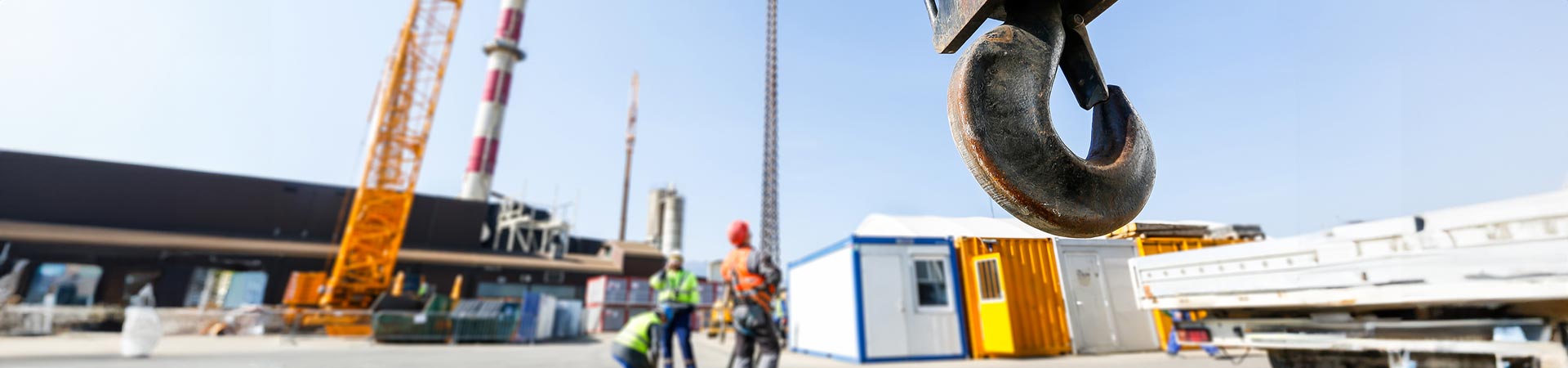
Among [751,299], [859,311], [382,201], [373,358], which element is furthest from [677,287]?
[382,201]

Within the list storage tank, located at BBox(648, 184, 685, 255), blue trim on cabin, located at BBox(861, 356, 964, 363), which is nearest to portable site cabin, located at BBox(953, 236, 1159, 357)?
blue trim on cabin, located at BBox(861, 356, 964, 363)

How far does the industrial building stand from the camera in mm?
19672

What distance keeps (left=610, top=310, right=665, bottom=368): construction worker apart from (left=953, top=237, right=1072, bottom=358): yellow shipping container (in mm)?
2084

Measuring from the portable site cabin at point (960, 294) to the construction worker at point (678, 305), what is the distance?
62.3 inches

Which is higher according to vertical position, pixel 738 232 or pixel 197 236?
pixel 197 236

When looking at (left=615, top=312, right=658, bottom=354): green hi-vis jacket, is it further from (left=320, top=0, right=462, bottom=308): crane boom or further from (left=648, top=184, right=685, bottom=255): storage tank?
(left=648, top=184, right=685, bottom=255): storage tank

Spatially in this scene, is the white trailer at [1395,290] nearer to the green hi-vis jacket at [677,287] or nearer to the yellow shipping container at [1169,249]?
the yellow shipping container at [1169,249]

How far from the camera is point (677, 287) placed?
4793 millimetres

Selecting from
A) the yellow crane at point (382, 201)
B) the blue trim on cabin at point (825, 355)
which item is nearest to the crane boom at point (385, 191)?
the yellow crane at point (382, 201)

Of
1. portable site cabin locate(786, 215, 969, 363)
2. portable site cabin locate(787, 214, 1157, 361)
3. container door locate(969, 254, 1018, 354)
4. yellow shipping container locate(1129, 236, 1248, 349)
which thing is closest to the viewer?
portable site cabin locate(787, 214, 1157, 361)

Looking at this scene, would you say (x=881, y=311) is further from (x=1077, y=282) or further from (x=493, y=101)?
(x=493, y=101)

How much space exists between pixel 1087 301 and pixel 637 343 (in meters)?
3.07

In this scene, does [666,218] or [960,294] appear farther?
[666,218]

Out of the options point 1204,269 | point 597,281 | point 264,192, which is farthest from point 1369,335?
point 264,192
